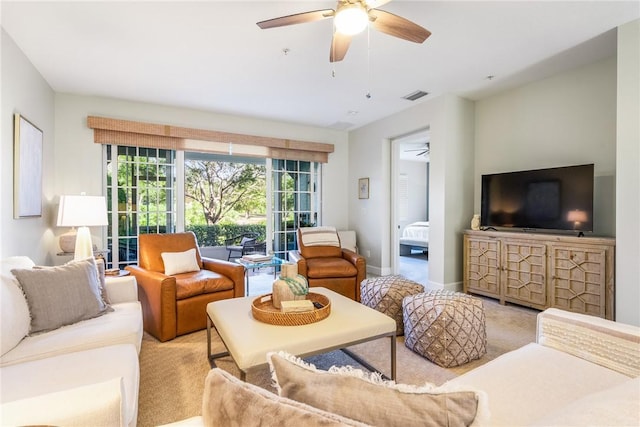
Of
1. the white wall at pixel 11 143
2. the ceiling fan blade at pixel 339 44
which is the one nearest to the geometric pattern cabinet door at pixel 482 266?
the ceiling fan blade at pixel 339 44

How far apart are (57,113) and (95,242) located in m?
1.61

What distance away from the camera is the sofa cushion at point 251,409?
51 cm

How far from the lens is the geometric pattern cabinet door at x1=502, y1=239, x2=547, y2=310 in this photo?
3121 millimetres

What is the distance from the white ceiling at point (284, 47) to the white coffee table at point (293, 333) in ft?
6.93

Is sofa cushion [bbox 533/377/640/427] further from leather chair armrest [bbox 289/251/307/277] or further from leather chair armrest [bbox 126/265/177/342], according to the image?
leather chair armrest [bbox 289/251/307/277]

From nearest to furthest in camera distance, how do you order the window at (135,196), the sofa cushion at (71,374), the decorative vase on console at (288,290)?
1. the sofa cushion at (71,374)
2. the decorative vase on console at (288,290)
3. the window at (135,196)

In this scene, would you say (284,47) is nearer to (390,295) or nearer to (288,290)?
(288,290)

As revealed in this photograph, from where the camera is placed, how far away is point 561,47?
2764 millimetres

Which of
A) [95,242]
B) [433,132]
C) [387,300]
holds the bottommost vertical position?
[387,300]

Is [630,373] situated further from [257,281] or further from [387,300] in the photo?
[257,281]

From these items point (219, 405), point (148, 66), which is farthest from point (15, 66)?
point (219, 405)

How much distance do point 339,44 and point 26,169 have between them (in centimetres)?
294

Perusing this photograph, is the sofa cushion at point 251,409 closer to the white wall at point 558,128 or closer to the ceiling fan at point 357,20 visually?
the ceiling fan at point 357,20

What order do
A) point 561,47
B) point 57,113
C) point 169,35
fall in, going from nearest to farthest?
point 169,35 → point 561,47 → point 57,113
